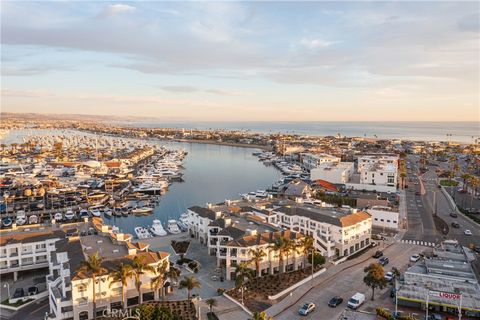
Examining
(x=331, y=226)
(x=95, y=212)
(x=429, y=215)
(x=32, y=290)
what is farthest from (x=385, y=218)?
(x=95, y=212)

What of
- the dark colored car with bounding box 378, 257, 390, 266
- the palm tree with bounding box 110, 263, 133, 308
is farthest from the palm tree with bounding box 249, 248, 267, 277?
the dark colored car with bounding box 378, 257, 390, 266

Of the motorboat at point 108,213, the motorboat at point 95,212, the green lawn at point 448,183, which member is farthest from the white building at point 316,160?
the motorboat at point 95,212

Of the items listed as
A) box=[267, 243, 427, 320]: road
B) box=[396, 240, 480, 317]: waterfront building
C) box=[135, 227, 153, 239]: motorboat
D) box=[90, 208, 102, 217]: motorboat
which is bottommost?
box=[90, 208, 102, 217]: motorboat

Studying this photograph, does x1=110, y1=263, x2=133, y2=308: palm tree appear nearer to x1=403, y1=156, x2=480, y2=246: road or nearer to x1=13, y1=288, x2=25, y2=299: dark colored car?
x1=13, y1=288, x2=25, y2=299: dark colored car

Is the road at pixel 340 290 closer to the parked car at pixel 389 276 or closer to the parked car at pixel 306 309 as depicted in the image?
the parked car at pixel 306 309

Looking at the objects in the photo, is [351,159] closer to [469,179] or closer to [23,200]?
[469,179]

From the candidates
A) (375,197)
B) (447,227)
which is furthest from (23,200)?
(447,227)
